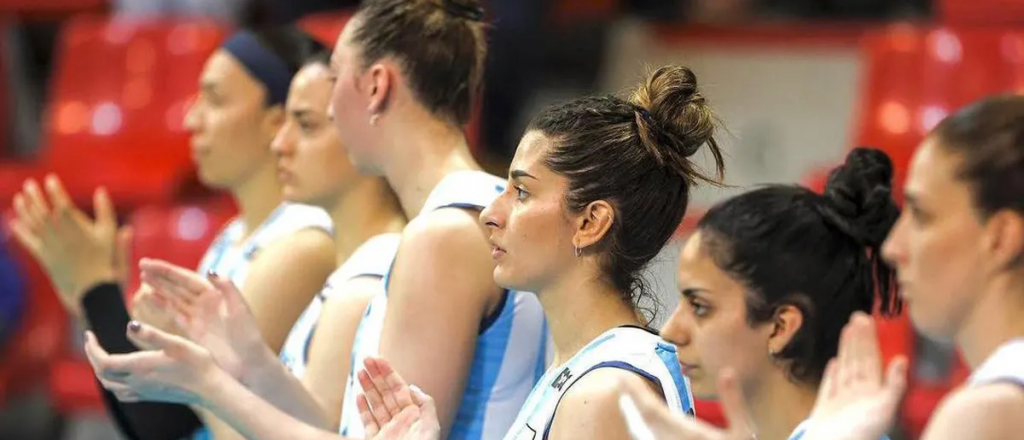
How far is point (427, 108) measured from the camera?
3.21 m

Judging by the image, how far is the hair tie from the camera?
3.29 meters

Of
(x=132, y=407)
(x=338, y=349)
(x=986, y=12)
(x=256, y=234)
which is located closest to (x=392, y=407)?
(x=338, y=349)

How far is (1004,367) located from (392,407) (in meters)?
0.97

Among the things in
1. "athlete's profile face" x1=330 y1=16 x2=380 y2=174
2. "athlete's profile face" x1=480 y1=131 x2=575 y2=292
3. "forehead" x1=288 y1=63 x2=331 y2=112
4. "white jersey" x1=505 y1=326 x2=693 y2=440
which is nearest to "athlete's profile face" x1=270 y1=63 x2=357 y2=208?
"forehead" x1=288 y1=63 x2=331 y2=112

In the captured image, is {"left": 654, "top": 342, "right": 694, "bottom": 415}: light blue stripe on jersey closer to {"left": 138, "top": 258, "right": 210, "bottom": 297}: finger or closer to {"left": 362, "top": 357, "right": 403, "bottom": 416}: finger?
{"left": 362, "top": 357, "right": 403, "bottom": 416}: finger

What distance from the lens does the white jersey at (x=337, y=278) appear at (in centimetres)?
Result: 336

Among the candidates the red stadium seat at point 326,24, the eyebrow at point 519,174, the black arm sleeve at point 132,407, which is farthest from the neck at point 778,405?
the red stadium seat at point 326,24

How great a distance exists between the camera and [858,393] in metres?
2.15

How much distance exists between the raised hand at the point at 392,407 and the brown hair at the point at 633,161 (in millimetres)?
372

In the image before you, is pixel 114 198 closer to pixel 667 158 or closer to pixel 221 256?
pixel 221 256

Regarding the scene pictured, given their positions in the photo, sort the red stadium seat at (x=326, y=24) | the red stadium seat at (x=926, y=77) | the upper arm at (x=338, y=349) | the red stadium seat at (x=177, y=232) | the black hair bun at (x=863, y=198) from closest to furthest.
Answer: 1. the black hair bun at (x=863, y=198)
2. the upper arm at (x=338, y=349)
3. the red stadium seat at (x=926, y=77)
4. the red stadium seat at (x=326, y=24)
5. the red stadium seat at (x=177, y=232)

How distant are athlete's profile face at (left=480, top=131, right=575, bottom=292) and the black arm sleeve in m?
1.36

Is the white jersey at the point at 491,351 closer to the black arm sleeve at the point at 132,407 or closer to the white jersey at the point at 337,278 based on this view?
the white jersey at the point at 337,278

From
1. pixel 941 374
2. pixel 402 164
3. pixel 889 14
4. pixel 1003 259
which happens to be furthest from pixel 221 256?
pixel 889 14
